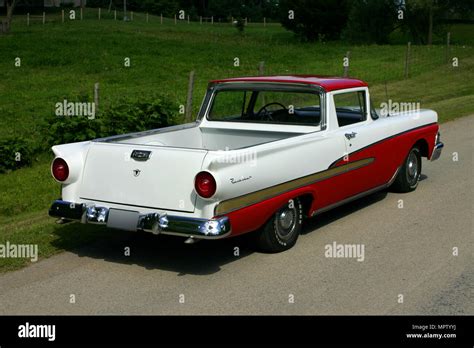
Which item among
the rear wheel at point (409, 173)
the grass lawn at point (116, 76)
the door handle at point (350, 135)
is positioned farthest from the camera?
the grass lawn at point (116, 76)

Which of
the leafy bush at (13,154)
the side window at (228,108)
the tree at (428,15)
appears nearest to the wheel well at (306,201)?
the side window at (228,108)

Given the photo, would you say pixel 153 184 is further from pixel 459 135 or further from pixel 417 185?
pixel 459 135

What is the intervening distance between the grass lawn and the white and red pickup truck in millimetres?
1005

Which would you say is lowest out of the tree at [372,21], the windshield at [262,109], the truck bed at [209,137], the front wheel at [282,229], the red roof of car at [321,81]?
the front wheel at [282,229]

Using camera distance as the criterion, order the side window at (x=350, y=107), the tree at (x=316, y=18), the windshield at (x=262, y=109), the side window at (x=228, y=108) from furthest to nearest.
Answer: the tree at (x=316, y=18) → the side window at (x=228, y=108) → the side window at (x=350, y=107) → the windshield at (x=262, y=109)

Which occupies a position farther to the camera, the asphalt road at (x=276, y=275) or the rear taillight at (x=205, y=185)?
the rear taillight at (x=205, y=185)

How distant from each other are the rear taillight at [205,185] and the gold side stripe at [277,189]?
15 cm

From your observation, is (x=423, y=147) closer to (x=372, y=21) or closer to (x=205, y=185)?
(x=205, y=185)

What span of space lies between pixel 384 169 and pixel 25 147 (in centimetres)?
645

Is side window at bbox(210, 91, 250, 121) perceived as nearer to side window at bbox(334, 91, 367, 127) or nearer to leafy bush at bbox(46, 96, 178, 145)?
side window at bbox(334, 91, 367, 127)

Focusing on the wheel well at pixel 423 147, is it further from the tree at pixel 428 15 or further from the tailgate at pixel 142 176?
the tree at pixel 428 15

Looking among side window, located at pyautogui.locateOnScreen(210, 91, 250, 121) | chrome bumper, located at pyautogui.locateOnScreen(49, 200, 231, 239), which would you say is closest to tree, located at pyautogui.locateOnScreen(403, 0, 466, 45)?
side window, located at pyautogui.locateOnScreen(210, 91, 250, 121)

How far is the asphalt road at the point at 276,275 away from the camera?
5.57m
